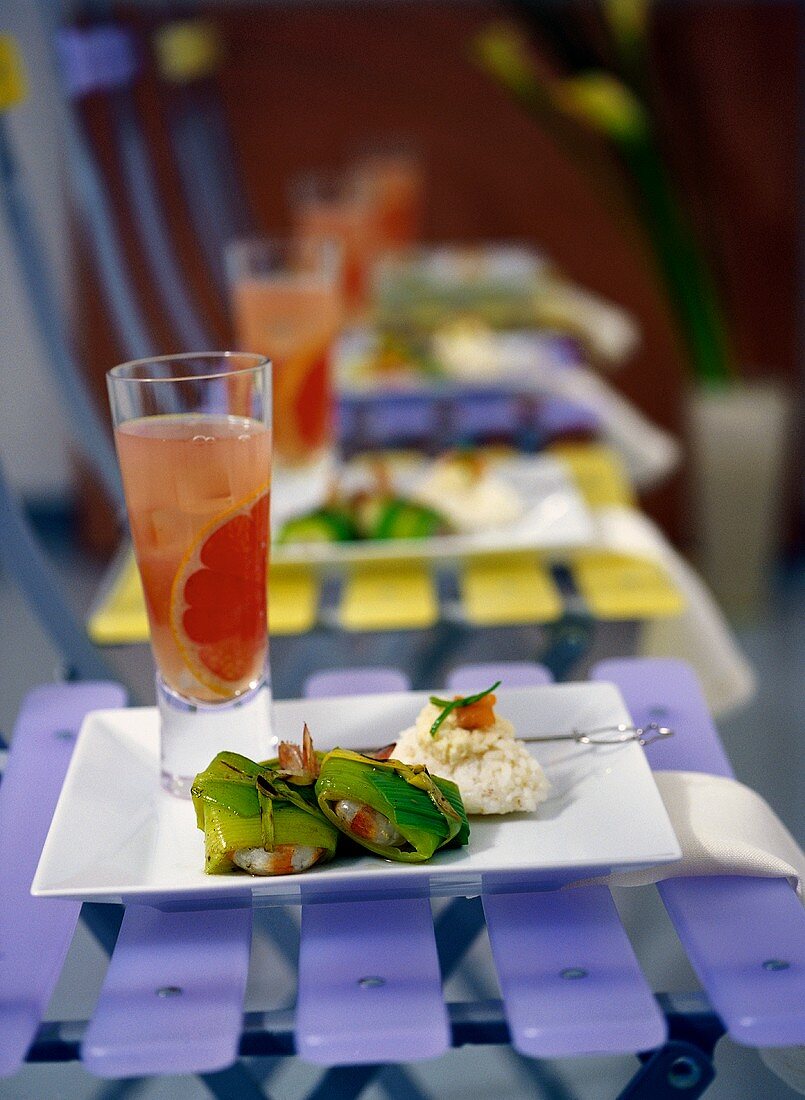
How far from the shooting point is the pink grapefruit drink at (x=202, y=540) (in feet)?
2.42

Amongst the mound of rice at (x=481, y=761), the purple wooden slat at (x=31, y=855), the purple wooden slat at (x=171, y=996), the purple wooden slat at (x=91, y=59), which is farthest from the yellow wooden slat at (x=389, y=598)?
the purple wooden slat at (x=91, y=59)

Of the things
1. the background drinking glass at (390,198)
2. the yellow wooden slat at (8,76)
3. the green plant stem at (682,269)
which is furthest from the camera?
the green plant stem at (682,269)

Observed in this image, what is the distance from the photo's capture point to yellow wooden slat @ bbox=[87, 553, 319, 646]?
43.6 inches

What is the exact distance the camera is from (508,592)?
1162mm

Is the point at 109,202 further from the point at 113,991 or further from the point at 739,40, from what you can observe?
the point at 113,991

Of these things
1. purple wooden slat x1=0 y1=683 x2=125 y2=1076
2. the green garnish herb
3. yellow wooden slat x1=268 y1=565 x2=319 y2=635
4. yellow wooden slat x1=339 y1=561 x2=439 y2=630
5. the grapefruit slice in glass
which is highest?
the grapefruit slice in glass

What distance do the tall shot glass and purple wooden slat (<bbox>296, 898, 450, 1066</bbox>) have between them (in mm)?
137

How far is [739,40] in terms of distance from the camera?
336 centimetres

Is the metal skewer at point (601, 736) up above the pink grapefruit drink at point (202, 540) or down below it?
below

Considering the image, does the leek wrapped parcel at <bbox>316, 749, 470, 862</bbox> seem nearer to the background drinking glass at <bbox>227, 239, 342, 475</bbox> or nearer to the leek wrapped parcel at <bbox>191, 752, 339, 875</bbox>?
the leek wrapped parcel at <bbox>191, 752, 339, 875</bbox>

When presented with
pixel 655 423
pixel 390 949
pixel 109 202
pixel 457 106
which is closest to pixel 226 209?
pixel 109 202

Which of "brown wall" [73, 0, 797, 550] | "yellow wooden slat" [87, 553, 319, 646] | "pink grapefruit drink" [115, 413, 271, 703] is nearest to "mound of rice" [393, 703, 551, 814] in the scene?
"pink grapefruit drink" [115, 413, 271, 703]

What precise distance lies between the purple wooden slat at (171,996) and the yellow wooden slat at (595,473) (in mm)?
818

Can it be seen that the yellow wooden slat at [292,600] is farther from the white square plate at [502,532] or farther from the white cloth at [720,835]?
the white cloth at [720,835]
